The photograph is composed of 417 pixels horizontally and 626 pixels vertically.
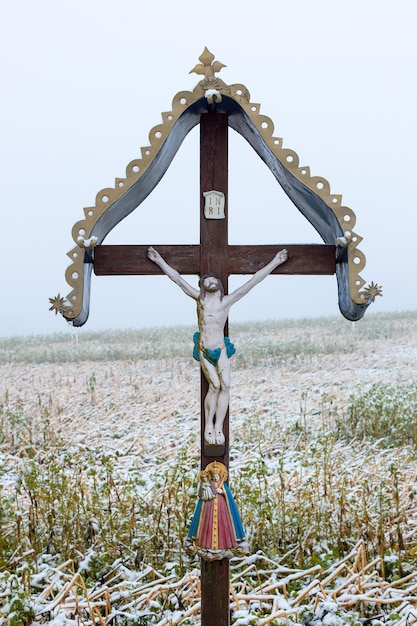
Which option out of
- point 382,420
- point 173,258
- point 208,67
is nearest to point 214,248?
point 173,258

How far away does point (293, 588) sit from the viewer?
362cm

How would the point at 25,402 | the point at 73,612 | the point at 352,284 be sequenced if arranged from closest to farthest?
the point at 352,284
the point at 73,612
the point at 25,402

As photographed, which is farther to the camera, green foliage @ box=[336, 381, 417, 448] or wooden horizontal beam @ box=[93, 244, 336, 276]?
green foliage @ box=[336, 381, 417, 448]

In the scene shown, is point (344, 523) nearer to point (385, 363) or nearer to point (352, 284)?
point (352, 284)

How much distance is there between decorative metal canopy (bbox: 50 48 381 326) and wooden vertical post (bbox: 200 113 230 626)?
0.11 metres

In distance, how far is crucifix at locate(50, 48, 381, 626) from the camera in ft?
8.86

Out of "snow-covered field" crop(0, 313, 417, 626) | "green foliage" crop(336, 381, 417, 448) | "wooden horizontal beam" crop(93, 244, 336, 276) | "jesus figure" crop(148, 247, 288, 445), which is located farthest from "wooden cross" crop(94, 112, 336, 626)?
"green foliage" crop(336, 381, 417, 448)

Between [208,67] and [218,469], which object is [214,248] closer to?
[208,67]

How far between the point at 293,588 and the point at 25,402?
430cm

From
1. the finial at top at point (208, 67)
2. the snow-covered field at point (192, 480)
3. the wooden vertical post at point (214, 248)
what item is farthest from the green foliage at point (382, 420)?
the finial at top at point (208, 67)

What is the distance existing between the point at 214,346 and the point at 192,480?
230cm

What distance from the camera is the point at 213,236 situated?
2.81m

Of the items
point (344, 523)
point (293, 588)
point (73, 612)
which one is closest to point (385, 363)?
point (344, 523)

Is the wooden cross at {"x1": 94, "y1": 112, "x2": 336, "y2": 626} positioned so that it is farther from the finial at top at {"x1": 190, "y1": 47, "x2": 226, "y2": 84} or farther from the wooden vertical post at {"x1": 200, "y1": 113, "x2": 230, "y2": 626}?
the finial at top at {"x1": 190, "y1": 47, "x2": 226, "y2": 84}
